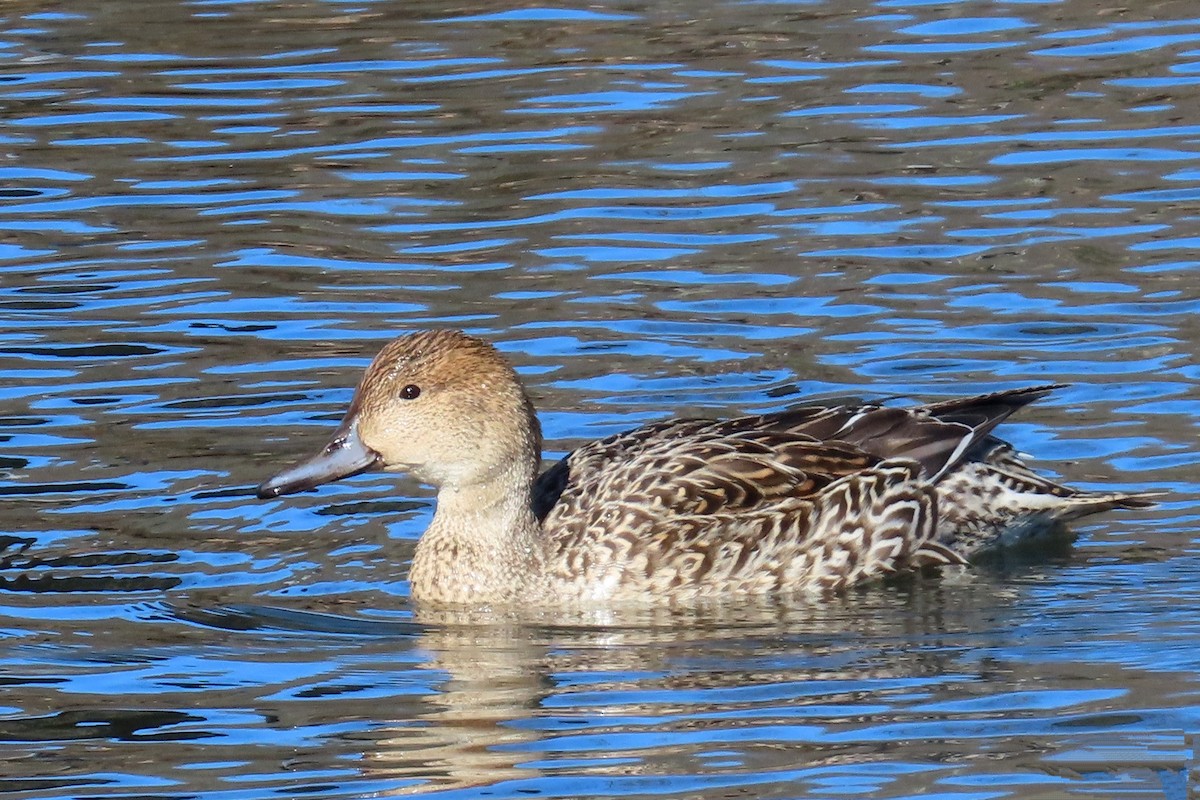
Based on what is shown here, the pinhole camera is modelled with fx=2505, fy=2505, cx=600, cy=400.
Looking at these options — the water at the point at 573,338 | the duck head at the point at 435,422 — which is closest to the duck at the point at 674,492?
the duck head at the point at 435,422

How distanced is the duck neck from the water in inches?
7.0

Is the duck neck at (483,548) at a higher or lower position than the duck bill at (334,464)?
lower

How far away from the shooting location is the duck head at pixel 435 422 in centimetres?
935

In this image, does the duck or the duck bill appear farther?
the duck

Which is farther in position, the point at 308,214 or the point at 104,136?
the point at 104,136

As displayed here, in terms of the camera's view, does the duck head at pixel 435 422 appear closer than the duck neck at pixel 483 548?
Yes

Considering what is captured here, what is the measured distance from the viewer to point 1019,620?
8859mm

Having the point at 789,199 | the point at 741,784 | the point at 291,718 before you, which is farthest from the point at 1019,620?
the point at 789,199

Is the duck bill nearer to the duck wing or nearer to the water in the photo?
the water

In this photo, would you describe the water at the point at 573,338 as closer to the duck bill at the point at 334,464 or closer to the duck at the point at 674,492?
the duck at the point at 674,492

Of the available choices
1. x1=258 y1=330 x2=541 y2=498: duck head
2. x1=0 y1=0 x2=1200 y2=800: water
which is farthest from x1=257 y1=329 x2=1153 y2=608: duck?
x1=0 y1=0 x2=1200 y2=800: water

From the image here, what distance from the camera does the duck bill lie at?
9.27 m

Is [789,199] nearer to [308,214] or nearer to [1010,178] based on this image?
[1010,178]

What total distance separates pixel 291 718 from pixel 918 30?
32.0 feet
